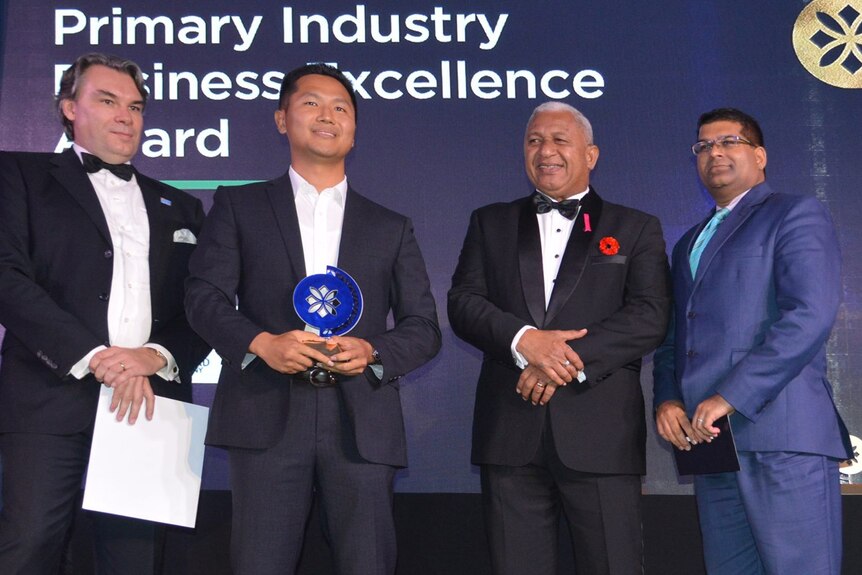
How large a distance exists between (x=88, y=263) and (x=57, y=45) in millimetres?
1937

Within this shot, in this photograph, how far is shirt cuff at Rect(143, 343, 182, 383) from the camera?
10.2ft

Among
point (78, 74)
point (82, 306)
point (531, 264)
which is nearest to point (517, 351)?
point (531, 264)

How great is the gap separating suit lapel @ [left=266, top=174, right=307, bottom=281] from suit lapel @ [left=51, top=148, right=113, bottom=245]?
0.57 m

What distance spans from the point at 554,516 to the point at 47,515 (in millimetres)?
1579

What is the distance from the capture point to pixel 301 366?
2.68m

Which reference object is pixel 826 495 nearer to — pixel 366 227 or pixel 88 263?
pixel 366 227

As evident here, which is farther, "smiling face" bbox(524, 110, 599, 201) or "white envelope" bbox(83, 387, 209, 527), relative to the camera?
"smiling face" bbox(524, 110, 599, 201)

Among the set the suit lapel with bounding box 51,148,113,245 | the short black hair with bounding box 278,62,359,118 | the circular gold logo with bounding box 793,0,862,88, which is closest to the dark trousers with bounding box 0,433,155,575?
the suit lapel with bounding box 51,148,113,245

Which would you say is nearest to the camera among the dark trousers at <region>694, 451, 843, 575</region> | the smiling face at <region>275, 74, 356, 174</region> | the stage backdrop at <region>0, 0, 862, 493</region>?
the dark trousers at <region>694, 451, 843, 575</region>

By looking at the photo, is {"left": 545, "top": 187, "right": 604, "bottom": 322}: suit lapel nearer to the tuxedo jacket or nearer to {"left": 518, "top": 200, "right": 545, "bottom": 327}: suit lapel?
{"left": 518, "top": 200, "right": 545, "bottom": 327}: suit lapel

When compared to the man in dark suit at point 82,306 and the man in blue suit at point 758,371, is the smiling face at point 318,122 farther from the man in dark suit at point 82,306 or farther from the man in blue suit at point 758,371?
the man in blue suit at point 758,371

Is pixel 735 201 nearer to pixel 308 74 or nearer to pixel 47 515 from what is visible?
pixel 308 74

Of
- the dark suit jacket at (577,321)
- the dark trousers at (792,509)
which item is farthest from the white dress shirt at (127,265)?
the dark trousers at (792,509)

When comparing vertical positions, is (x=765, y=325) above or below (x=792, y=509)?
above
